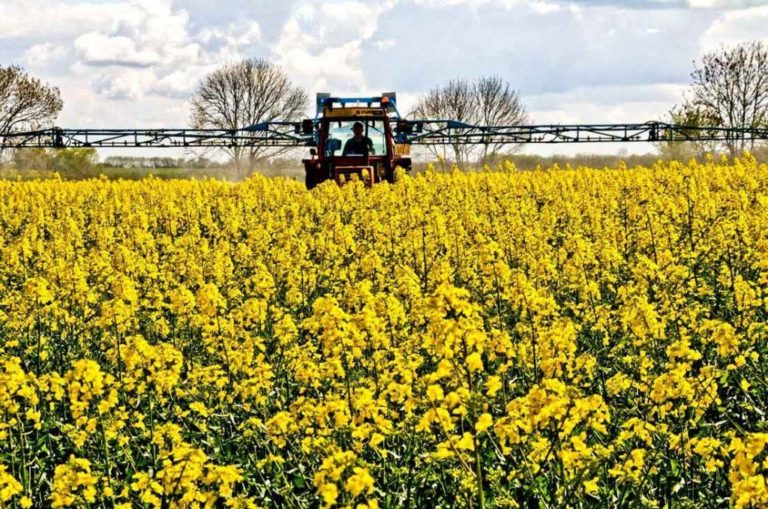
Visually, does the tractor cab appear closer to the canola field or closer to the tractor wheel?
the tractor wheel

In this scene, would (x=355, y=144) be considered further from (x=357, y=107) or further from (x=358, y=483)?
(x=358, y=483)

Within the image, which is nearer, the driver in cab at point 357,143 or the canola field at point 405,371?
the canola field at point 405,371

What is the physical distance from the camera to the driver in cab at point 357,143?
62.0 feet

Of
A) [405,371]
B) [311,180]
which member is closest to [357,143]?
[311,180]

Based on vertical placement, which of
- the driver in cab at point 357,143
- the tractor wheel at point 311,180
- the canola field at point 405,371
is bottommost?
the canola field at point 405,371

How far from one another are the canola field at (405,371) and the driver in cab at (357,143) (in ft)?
20.1

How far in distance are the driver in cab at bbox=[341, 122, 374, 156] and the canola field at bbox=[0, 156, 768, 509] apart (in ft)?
20.1

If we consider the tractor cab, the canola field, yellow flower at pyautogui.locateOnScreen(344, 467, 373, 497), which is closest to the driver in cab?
the tractor cab

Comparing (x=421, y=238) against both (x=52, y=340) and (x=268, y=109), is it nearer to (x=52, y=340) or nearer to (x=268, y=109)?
(x=52, y=340)

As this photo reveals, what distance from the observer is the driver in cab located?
62.0 ft

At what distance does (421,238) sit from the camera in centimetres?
945

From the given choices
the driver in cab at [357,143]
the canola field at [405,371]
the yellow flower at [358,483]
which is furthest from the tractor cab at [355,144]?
the yellow flower at [358,483]

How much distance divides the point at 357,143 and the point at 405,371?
14.5 meters

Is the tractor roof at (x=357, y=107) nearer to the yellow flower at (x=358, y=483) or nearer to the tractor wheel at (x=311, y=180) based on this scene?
the tractor wheel at (x=311, y=180)
